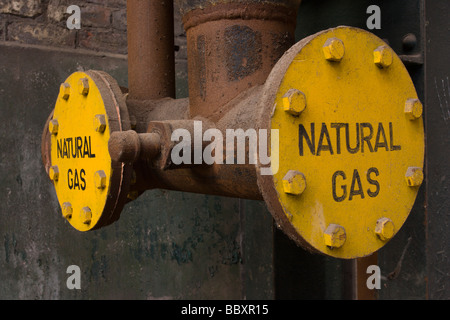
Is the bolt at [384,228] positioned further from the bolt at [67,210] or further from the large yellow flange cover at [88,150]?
the bolt at [67,210]

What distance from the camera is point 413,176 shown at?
86 cm

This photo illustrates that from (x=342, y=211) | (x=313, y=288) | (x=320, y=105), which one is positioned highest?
(x=320, y=105)

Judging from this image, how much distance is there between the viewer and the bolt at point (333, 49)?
769mm

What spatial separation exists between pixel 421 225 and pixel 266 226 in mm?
883

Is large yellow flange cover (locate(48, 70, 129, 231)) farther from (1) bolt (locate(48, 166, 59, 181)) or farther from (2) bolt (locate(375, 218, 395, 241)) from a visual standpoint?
(2) bolt (locate(375, 218, 395, 241))

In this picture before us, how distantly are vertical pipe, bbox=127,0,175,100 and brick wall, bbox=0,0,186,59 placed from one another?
1.78ft

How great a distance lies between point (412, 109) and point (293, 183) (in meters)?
0.29

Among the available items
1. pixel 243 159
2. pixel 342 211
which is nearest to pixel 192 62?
pixel 243 159

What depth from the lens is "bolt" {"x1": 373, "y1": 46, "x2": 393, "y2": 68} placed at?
0.82 meters

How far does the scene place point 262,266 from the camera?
1951 mm

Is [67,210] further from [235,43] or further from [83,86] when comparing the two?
[235,43]

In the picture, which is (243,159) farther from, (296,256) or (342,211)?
(296,256)

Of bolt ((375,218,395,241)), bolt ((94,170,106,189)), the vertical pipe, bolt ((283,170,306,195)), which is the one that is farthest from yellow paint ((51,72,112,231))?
bolt ((375,218,395,241))

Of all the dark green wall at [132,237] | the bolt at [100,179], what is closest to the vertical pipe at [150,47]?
the bolt at [100,179]
